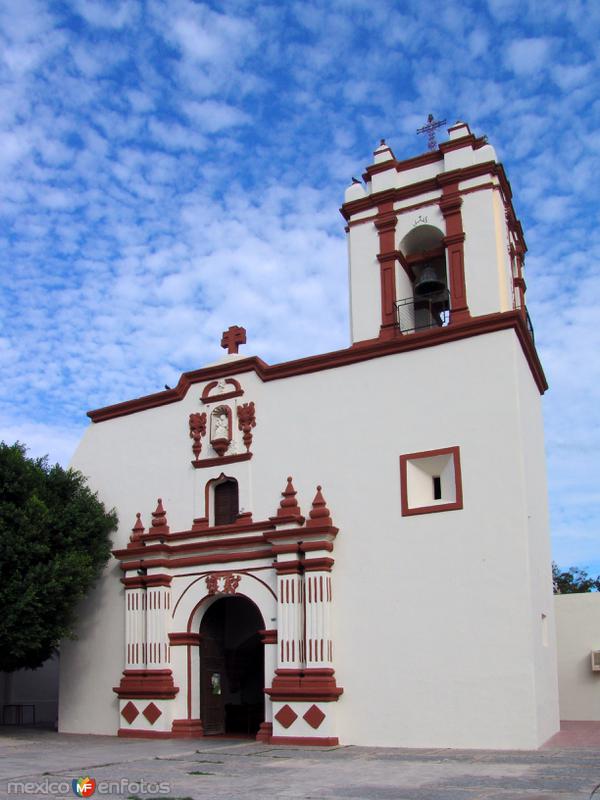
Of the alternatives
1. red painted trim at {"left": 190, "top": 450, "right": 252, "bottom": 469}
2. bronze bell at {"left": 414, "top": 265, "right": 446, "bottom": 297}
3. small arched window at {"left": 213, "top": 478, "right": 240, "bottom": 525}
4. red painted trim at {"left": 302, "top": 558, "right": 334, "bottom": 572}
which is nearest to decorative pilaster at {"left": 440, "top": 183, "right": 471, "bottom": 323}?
bronze bell at {"left": 414, "top": 265, "right": 446, "bottom": 297}

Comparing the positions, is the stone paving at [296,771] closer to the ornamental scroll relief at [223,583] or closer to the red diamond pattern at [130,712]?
the red diamond pattern at [130,712]

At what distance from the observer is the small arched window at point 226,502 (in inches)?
653

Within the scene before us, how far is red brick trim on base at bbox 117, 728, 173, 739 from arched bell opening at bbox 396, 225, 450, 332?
8.38 meters

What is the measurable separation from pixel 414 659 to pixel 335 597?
1.71m

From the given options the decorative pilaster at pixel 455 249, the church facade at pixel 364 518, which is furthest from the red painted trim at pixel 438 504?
the decorative pilaster at pixel 455 249

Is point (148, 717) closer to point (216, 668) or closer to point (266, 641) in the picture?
point (216, 668)

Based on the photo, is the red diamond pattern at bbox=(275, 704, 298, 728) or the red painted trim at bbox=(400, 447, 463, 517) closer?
the red painted trim at bbox=(400, 447, 463, 517)

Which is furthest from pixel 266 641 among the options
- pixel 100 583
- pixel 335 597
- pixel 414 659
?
pixel 100 583

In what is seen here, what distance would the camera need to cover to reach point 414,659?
45.2ft

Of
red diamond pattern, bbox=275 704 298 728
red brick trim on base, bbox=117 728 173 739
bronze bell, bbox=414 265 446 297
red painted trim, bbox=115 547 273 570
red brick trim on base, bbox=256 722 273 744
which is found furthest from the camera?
bronze bell, bbox=414 265 446 297

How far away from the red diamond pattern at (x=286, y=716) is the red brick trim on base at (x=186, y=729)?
2.09 metres

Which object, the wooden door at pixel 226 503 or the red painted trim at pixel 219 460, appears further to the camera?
the wooden door at pixel 226 503

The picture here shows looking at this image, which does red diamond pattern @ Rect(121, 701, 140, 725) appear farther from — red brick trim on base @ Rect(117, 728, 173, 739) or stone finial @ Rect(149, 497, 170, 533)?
stone finial @ Rect(149, 497, 170, 533)

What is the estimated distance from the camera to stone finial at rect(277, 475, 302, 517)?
50.3 ft
